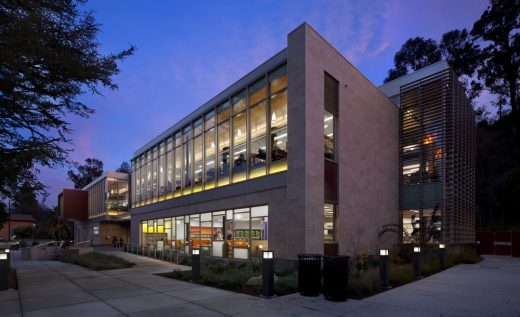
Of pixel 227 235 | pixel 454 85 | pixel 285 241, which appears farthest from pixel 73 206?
pixel 454 85

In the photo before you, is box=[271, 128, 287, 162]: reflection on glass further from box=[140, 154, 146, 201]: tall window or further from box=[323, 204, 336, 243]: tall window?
box=[140, 154, 146, 201]: tall window

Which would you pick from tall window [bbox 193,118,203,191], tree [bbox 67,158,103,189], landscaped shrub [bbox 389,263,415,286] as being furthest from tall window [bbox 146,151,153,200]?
tree [bbox 67,158,103,189]

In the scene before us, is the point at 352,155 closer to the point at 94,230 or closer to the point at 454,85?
the point at 454,85

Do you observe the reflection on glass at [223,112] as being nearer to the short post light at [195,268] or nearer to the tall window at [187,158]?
the tall window at [187,158]

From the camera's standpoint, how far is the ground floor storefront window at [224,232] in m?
19.4

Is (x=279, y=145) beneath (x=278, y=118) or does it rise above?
beneath

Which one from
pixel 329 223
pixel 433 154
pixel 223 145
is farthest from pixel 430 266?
pixel 223 145

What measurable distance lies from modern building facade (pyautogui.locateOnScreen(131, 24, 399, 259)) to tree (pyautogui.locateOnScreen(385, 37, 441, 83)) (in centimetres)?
3993

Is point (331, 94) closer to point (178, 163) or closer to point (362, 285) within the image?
point (362, 285)

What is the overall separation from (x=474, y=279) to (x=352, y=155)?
27.9 feet

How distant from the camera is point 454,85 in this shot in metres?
24.1

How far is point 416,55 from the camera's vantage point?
60.7 meters

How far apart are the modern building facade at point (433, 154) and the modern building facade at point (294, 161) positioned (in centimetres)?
102

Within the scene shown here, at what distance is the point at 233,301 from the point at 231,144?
13736 mm
